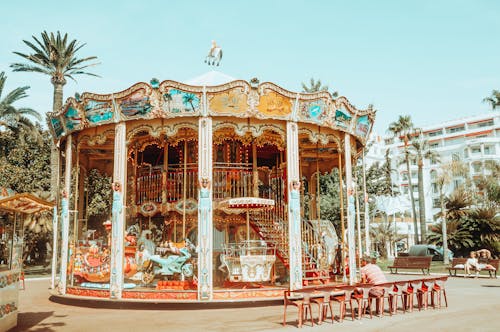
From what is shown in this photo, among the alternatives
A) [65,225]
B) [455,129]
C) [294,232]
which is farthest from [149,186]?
[455,129]

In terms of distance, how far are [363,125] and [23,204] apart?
1191 centimetres

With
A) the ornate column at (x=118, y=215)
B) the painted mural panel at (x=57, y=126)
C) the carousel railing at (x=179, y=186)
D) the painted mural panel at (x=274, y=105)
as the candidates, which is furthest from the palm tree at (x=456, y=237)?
the painted mural panel at (x=57, y=126)

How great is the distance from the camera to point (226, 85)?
47.1 feet

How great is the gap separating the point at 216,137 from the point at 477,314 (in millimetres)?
9955

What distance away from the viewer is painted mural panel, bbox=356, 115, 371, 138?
17.4m

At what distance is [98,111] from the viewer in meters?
15.4

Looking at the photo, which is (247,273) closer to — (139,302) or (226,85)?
(139,302)

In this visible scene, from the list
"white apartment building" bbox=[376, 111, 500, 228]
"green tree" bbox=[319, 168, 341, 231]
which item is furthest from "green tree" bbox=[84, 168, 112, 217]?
"white apartment building" bbox=[376, 111, 500, 228]

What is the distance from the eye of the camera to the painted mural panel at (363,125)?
1744cm

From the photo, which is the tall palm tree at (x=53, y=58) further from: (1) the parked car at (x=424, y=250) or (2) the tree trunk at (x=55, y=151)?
(1) the parked car at (x=424, y=250)

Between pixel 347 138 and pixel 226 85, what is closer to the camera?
pixel 226 85

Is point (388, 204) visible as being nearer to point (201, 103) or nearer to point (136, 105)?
point (201, 103)

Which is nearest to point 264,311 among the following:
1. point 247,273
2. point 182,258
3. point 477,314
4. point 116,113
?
point 247,273

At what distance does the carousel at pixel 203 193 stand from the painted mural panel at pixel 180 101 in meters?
0.03
